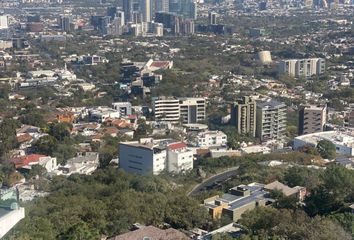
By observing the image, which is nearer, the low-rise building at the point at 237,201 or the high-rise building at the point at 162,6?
the low-rise building at the point at 237,201

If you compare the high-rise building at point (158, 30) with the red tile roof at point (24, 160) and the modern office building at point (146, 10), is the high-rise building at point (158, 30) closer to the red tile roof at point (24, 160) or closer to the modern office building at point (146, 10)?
the modern office building at point (146, 10)

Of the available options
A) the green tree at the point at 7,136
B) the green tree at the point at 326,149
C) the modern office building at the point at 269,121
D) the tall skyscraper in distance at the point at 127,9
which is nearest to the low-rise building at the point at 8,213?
the green tree at the point at 7,136

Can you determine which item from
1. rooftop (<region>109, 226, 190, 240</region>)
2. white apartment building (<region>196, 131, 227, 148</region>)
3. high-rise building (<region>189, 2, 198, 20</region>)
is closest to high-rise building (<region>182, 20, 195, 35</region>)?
high-rise building (<region>189, 2, 198, 20</region>)

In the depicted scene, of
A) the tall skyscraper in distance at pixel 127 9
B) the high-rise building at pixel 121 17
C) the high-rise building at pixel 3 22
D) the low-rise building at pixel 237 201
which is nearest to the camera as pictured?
the low-rise building at pixel 237 201

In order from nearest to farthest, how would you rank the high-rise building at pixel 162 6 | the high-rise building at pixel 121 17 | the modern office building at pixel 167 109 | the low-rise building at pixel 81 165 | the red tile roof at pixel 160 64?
the low-rise building at pixel 81 165 → the modern office building at pixel 167 109 → the red tile roof at pixel 160 64 → the high-rise building at pixel 121 17 → the high-rise building at pixel 162 6

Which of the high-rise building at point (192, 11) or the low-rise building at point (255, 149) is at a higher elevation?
the high-rise building at point (192, 11)

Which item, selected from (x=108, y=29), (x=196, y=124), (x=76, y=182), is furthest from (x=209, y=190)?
(x=108, y=29)
